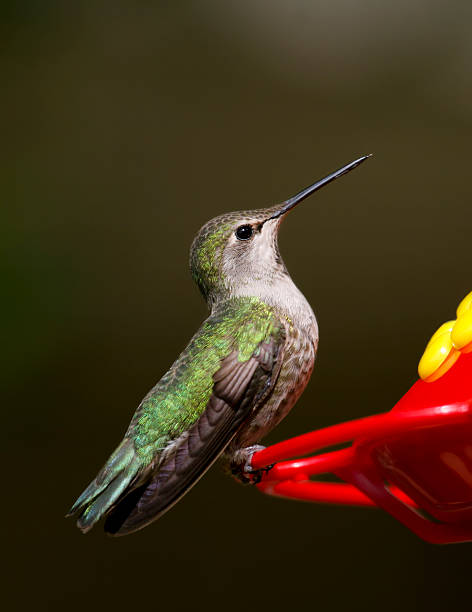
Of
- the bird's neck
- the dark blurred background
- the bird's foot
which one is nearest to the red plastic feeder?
the bird's foot

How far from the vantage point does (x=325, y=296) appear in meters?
4.32

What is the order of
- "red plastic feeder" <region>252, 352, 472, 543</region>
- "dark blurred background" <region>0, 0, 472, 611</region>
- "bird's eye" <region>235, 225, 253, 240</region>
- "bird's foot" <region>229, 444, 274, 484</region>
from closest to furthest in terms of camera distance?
1. "red plastic feeder" <region>252, 352, 472, 543</region>
2. "bird's foot" <region>229, 444, 274, 484</region>
3. "bird's eye" <region>235, 225, 253, 240</region>
4. "dark blurred background" <region>0, 0, 472, 611</region>

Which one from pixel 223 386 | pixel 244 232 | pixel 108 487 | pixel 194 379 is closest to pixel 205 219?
pixel 244 232

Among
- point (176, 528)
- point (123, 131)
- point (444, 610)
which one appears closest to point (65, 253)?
point (123, 131)

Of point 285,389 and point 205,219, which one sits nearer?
point 285,389

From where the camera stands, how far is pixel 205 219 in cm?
432

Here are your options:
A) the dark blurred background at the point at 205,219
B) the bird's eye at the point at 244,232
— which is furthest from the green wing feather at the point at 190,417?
the dark blurred background at the point at 205,219

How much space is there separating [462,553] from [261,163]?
2.57m

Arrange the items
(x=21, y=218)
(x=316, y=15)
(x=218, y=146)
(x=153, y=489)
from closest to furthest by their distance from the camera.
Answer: (x=153, y=489) → (x=21, y=218) → (x=218, y=146) → (x=316, y=15)

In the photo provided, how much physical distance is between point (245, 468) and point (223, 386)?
250 millimetres

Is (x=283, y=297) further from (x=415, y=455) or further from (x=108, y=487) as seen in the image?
(x=415, y=455)

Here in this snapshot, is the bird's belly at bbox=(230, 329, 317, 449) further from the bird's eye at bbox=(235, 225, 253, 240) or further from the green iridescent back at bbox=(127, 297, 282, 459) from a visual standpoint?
the bird's eye at bbox=(235, 225, 253, 240)

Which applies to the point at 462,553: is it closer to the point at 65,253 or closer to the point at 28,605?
the point at 28,605

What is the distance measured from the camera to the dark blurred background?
406cm
